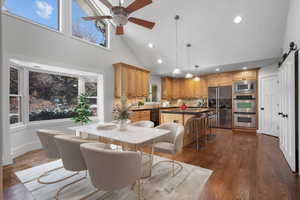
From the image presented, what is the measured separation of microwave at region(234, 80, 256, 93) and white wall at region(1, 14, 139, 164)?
485 centimetres

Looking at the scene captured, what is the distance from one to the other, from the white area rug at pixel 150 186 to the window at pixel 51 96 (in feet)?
5.59

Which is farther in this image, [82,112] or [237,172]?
[82,112]

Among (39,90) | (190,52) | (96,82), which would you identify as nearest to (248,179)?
(190,52)

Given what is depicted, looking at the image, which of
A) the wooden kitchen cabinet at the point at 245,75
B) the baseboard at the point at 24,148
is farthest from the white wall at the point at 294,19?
the baseboard at the point at 24,148

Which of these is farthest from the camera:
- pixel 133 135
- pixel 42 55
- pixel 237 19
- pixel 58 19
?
pixel 58 19

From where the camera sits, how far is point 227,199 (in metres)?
1.73

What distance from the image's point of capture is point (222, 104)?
5.78 m

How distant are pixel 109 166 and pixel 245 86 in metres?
5.83

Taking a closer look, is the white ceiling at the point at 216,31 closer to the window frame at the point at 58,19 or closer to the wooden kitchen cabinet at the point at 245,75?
the wooden kitchen cabinet at the point at 245,75

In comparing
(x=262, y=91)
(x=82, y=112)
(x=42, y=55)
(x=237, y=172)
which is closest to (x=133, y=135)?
(x=237, y=172)

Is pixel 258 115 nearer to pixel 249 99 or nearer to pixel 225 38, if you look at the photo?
pixel 249 99

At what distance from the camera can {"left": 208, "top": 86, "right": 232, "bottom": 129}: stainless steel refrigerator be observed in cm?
563

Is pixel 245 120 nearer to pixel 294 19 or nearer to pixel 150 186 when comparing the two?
pixel 294 19

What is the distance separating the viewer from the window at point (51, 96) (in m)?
3.52
